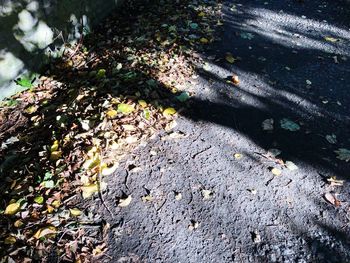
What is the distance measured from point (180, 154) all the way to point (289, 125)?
46.6 inches

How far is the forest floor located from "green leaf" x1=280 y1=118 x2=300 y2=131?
0.02m

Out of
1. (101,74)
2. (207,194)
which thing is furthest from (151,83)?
(207,194)

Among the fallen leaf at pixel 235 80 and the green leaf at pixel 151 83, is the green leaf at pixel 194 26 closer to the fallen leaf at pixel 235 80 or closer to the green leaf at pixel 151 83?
the fallen leaf at pixel 235 80

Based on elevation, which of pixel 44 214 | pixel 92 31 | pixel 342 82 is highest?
pixel 92 31

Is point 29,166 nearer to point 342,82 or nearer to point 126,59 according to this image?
point 126,59

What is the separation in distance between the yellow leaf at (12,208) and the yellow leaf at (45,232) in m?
0.30

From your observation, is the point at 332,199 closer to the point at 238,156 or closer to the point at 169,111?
the point at 238,156

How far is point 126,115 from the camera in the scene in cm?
310

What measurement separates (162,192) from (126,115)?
928 mm

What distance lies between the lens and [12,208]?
2.35 meters

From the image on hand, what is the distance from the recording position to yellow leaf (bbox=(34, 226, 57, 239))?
85.3 inches

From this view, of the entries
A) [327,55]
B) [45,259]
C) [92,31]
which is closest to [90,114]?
[45,259]

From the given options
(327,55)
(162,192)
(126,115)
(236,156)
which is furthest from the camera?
(327,55)

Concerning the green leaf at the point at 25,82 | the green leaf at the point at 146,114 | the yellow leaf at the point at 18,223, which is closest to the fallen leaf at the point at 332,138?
the green leaf at the point at 146,114
